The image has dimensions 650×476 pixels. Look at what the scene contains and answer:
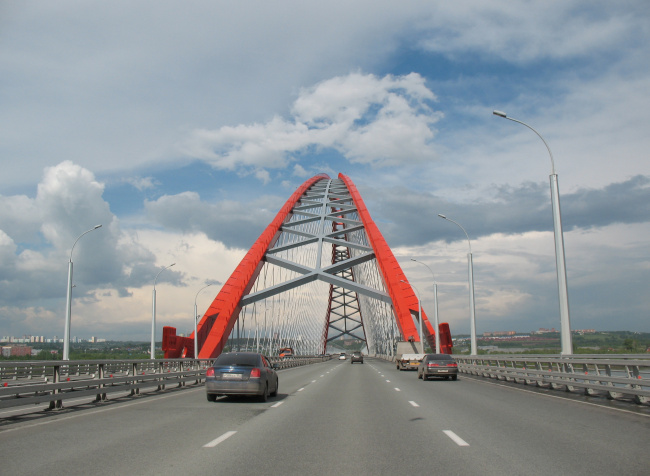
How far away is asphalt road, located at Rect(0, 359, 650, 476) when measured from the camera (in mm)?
7160

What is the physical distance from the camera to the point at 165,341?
125 feet

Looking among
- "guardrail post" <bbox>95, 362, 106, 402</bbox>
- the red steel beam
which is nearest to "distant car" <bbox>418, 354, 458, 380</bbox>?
"guardrail post" <bbox>95, 362, 106, 402</bbox>

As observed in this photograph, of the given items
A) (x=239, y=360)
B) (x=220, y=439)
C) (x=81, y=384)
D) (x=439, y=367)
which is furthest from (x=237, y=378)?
(x=439, y=367)

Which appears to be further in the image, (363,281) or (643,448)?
(363,281)

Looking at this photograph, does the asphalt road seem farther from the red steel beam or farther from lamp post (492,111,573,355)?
the red steel beam

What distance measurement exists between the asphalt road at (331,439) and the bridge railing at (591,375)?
1.22m

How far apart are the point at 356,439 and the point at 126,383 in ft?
37.8

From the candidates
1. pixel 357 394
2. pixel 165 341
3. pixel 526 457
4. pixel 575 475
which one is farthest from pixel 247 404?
pixel 165 341

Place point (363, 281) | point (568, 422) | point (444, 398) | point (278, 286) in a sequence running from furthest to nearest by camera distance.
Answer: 1. point (363, 281)
2. point (278, 286)
3. point (444, 398)
4. point (568, 422)

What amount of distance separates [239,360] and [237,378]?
29.8 inches

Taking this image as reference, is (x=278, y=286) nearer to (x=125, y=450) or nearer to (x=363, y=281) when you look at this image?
(x=363, y=281)

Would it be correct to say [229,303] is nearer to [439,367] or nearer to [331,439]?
[439,367]

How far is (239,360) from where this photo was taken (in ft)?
55.6

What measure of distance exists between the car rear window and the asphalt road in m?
1.36
